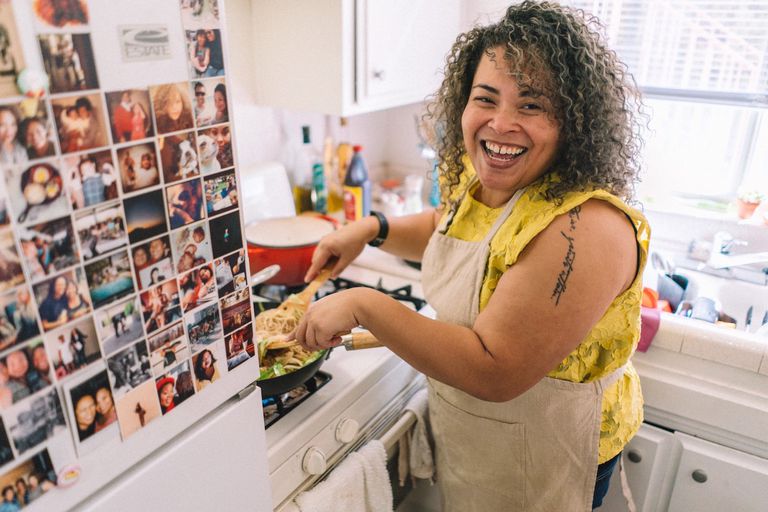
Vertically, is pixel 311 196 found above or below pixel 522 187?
below

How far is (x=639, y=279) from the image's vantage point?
36.9 inches

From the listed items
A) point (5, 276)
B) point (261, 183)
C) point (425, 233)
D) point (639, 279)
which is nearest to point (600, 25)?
point (639, 279)

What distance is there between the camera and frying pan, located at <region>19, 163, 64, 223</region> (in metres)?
→ 0.44

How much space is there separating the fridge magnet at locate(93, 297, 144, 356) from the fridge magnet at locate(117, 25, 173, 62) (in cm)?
21

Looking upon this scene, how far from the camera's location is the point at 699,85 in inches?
69.6

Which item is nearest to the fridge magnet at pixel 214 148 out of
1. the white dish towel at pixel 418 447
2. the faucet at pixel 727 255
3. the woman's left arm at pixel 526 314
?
the woman's left arm at pixel 526 314

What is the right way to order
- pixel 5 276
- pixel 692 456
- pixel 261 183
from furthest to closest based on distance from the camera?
pixel 261 183 < pixel 692 456 < pixel 5 276

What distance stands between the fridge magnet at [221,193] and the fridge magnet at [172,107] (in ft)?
0.21

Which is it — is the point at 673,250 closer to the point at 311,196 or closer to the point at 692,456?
the point at 692,456

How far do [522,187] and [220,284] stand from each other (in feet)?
1.88

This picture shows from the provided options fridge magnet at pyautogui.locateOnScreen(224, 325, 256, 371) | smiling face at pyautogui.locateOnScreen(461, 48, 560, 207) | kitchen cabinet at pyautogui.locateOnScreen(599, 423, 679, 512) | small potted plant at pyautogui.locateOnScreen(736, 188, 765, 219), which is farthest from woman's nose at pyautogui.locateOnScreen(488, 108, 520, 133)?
small potted plant at pyautogui.locateOnScreen(736, 188, 765, 219)

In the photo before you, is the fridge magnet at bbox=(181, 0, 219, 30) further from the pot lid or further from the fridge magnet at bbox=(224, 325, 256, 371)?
the pot lid

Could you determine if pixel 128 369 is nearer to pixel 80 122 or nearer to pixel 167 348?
pixel 167 348

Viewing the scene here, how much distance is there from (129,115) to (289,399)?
2.42ft
